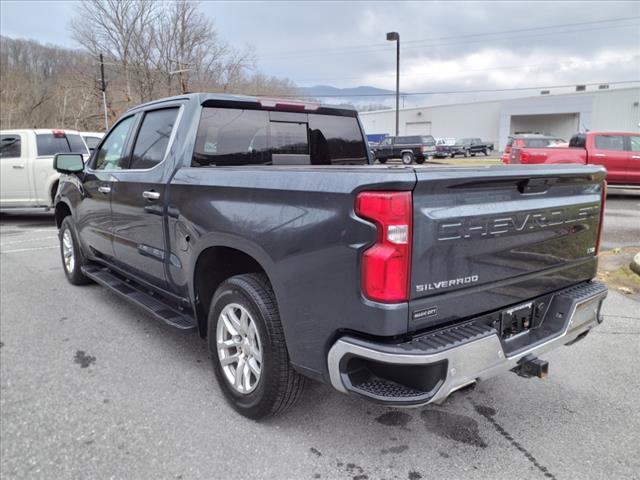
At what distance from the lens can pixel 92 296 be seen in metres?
5.43

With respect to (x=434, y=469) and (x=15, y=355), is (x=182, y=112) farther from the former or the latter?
(x=434, y=469)

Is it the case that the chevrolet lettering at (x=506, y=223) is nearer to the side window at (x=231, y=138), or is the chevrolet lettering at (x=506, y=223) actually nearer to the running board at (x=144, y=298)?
the side window at (x=231, y=138)

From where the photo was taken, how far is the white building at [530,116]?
50188 millimetres

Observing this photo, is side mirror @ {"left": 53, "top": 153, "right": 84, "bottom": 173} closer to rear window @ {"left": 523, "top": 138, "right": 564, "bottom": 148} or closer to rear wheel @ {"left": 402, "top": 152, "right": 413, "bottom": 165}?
rear window @ {"left": 523, "top": 138, "right": 564, "bottom": 148}

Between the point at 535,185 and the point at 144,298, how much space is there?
3.04 meters

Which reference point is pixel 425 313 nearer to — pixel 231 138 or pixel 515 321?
pixel 515 321

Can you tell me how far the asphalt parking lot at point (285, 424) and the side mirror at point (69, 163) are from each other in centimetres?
179

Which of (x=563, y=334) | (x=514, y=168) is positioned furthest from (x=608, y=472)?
(x=514, y=168)

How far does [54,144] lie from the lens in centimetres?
1088

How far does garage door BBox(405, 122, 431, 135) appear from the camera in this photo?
65875 millimetres

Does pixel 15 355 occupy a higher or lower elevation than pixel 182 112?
lower

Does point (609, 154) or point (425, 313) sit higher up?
point (609, 154)

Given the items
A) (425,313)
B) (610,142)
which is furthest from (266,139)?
(610,142)

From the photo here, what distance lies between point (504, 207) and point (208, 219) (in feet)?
5.51
